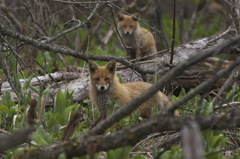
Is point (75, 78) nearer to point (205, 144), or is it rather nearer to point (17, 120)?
point (17, 120)

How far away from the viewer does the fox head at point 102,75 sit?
790cm

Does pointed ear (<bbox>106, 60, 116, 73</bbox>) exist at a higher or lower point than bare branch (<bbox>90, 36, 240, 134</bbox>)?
lower

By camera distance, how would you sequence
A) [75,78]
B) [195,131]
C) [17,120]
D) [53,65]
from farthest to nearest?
[53,65]
[75,78]
[17,120]
[195,131]

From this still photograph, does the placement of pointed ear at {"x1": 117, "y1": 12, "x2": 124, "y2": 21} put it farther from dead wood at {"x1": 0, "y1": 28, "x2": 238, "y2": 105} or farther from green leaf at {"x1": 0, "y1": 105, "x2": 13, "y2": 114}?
green leaf at {"x1": 0, "y1": 105, "x2": 13, "y2": 114}

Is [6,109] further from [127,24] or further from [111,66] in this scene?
[127,24]

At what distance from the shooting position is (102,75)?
8.02 m

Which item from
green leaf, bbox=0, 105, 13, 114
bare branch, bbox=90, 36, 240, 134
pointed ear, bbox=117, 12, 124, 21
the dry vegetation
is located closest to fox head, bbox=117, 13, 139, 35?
pointed ear, bbox=117, 12, 124, 21

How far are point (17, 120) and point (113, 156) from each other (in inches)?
79.3

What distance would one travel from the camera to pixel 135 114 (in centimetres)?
636

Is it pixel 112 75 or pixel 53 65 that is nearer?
pixel 112 75

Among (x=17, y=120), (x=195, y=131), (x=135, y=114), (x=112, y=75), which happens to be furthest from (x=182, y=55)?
(x=195, y=131)

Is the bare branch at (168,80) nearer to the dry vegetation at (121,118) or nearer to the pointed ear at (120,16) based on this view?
the dry vegetation at (121,118)

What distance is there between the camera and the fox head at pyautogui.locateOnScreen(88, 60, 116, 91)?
7902 mm

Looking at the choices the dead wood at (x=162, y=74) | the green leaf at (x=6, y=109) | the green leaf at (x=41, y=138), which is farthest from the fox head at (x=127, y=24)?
the green leaf at (x=41, y=138)
